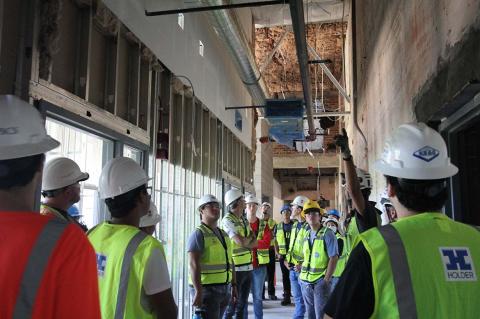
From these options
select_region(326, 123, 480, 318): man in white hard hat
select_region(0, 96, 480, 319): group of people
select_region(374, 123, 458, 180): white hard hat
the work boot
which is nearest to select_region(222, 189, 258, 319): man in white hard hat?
the work boot

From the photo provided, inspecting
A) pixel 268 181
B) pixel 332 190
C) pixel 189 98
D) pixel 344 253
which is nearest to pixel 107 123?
pixel 189 98

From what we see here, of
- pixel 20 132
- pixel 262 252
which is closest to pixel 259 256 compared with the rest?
pixel 262 252

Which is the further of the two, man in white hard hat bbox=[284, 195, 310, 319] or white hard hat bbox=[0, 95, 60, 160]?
man in white hard hat bbox=[284, 195, 310, 319]

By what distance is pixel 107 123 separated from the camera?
3766 millimetres

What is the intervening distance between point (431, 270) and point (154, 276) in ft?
3.66

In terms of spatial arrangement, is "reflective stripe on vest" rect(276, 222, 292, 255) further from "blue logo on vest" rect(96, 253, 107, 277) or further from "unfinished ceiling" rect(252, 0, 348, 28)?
"blue logo on vest" rect(96, 253, 107, 277)

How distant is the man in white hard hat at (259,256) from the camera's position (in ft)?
20.5

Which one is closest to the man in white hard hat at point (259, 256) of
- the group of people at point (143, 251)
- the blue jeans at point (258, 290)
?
the blue jeans at point (258, 290)

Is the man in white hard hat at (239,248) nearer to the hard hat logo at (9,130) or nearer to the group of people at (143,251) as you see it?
the group of people at (143,251)

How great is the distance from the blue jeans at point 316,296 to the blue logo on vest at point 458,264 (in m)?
3.98

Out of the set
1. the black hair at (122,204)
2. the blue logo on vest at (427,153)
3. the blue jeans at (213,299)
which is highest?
the blue logo on vest at (427,153)

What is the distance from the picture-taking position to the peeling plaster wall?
7.75ft

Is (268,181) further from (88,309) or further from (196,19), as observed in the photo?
(88,309)

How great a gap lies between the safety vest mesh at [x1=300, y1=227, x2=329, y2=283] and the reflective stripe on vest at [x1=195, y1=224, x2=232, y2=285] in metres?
1.26
